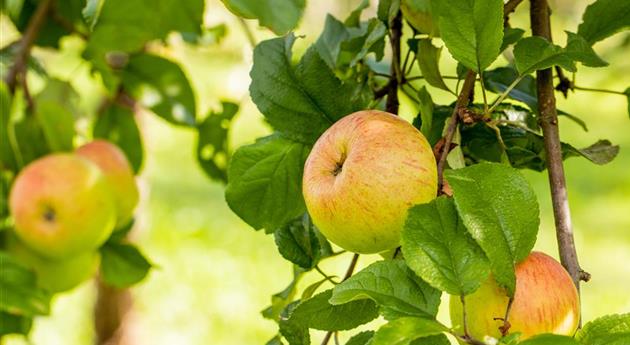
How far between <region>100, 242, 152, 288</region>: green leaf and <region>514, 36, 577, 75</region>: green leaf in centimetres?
88

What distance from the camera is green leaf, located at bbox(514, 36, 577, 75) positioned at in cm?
80

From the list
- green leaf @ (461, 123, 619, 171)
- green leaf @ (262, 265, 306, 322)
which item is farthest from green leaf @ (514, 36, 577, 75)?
green leaf @ (262, 265, 306, 322)

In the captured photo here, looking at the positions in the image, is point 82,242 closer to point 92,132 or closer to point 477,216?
point 92,132

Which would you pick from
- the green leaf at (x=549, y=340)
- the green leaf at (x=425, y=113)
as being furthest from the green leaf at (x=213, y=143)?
the green leaf at (x=549, y=340)

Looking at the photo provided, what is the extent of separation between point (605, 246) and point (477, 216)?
3.61 metres

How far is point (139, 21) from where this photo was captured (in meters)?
1.39

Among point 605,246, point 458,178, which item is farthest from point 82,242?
point 605,246

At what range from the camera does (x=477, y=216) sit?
724 millimetres

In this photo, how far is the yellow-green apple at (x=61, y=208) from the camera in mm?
1388

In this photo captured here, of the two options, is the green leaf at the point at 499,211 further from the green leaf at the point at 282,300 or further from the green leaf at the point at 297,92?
the green leaf at the point at 282,300

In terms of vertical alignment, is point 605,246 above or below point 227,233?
above

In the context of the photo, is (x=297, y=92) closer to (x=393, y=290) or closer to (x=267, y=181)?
(x=267, y=181)

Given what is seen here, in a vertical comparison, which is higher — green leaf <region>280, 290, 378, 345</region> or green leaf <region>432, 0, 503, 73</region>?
green leaf <region>432, 0, 503, 73</region>

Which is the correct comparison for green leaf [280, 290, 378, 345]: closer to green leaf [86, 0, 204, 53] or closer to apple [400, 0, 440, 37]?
apple [400, 0, 440, 37]
